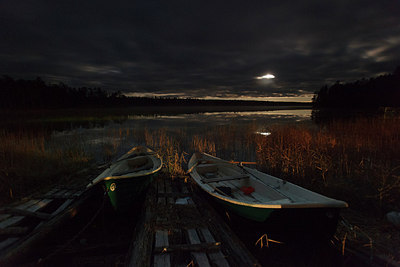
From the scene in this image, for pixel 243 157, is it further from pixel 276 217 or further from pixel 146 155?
pixel 276 217

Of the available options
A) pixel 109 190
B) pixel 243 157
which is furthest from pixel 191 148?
pixel 109 190

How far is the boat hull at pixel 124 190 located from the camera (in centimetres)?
499

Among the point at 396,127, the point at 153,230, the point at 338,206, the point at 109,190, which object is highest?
the point at 396,127

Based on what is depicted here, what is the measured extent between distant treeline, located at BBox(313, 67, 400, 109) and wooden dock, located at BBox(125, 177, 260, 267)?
69.7 metres

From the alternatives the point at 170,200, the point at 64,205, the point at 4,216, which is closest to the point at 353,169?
the point at 170,200

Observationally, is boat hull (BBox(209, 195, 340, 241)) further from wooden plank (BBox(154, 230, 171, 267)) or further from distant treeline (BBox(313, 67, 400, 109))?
distant treeline (BBox(313, 67, 400, 109))

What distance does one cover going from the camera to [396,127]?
1177 cm

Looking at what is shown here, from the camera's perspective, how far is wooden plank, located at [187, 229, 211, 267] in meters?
3.11

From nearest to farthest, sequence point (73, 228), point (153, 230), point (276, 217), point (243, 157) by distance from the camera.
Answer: point (276, 217) → point (153, 230) → point (73, 228) → point (243, 157)

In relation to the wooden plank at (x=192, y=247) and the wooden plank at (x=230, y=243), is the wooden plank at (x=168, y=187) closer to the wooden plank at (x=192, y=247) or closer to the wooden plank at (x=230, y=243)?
the wooden plank at (x=230, y=243)

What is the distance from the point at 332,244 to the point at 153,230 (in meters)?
3.87

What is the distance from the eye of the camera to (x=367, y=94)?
6356 cm

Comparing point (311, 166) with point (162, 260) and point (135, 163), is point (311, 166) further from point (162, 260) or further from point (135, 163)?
point (135, 163)

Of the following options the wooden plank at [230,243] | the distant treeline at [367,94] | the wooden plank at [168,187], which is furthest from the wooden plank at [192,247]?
the distant treeline at [367,94]
